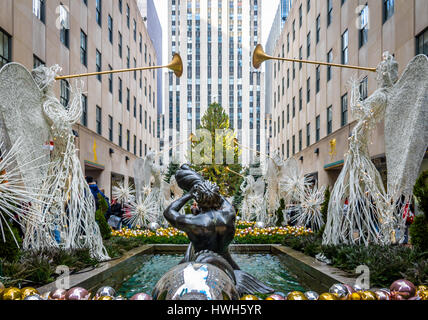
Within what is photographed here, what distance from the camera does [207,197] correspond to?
4242 mm

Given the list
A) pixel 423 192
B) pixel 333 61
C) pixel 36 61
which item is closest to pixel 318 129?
pixel 333 61

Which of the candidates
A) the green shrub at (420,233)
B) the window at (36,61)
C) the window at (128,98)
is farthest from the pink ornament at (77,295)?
the window at (128,98)

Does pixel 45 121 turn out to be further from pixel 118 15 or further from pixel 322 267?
pixel 118 15

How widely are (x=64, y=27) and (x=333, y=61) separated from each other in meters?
16.2

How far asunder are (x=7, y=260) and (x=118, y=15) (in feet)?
88.2

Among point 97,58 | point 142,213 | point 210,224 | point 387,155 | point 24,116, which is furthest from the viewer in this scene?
point 97,58

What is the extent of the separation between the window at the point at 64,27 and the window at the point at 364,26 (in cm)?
1520

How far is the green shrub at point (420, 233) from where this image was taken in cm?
543

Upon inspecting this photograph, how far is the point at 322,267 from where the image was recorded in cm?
623

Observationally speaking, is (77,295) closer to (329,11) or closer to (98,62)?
(98,62)

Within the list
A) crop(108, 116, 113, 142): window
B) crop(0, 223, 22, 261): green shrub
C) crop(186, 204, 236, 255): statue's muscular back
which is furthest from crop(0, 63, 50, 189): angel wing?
crop(108, 116, 113, 142): window

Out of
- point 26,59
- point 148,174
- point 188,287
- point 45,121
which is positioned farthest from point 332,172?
point 188,287

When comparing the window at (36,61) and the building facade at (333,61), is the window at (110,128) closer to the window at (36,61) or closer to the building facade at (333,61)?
the window at (36,61)

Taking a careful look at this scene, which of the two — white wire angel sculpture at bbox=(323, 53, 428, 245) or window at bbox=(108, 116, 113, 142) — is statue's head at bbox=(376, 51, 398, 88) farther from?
window at bbox=(108, 116, 113, 142)
